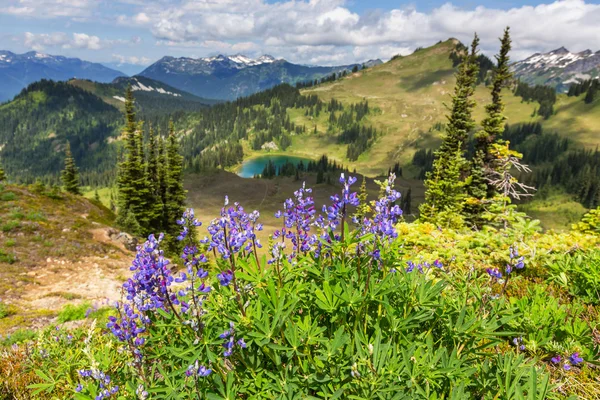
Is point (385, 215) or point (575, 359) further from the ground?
point (385, 215)

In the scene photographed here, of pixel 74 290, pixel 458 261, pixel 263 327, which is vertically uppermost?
pixel 263 327

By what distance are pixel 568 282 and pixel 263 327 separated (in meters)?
7.21

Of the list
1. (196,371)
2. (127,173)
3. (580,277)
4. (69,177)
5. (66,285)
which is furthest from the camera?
(69,177)

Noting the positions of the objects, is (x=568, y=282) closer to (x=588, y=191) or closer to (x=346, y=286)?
(x=346, y=286)

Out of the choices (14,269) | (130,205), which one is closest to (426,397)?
(14,269)

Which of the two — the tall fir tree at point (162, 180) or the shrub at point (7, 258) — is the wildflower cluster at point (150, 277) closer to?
the shrub at point (7, 258)

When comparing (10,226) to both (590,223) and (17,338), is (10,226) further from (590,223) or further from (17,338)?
(590,223)

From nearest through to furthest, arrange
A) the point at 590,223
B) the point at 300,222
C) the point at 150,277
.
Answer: the point at 150,277 < the point at 300,222 < the point at 590,223

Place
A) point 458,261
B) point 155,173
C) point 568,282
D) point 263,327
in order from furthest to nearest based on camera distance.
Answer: point 155,173, point 458,261, point 568,282, point 263,327

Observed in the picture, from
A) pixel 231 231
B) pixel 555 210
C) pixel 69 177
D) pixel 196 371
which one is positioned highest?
pixel 231 231

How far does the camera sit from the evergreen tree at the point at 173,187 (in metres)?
54.6

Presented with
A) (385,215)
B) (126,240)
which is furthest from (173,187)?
(385,215)

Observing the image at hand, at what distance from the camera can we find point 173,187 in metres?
55.9

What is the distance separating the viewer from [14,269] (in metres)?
20.5
